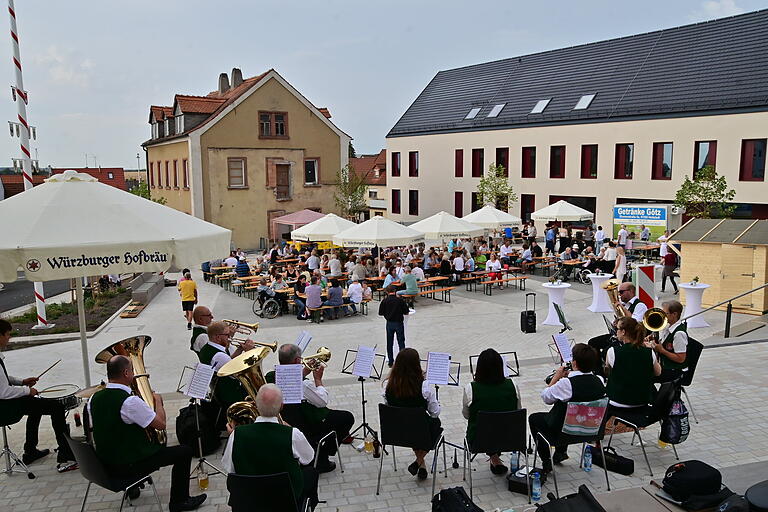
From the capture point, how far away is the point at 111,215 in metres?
6.61

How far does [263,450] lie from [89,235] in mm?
3071

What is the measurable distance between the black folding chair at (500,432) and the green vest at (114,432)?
125 inches

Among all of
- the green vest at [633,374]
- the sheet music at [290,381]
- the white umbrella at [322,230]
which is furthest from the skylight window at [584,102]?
the sheet music at [290,381]

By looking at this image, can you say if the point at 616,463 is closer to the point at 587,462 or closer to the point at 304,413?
the point at 587,462

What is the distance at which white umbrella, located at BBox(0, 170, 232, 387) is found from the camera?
19.5 feet

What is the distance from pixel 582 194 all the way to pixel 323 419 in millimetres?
30680

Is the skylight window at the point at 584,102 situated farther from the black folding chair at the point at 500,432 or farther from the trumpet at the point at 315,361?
the black folding chair at the point at 500,432

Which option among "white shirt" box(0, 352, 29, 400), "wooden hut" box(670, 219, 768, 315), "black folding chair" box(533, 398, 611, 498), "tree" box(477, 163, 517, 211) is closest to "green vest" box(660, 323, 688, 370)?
"black folding chair" box(533, 398, 611, 498)

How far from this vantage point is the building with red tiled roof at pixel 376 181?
196 ft

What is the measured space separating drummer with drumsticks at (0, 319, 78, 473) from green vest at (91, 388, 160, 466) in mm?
1580

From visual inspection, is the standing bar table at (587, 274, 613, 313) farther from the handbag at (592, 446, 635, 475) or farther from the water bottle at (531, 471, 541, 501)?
the water bottle at (531, 471, 541, 501)

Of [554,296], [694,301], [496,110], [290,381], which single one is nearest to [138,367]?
[290,381]

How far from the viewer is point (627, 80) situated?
110 feet

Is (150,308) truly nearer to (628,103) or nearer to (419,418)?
(419,418)
